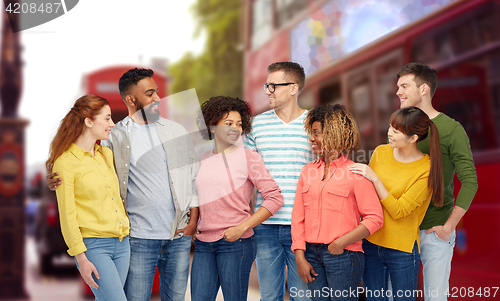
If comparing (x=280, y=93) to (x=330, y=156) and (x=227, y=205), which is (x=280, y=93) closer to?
(x=330, y=156)

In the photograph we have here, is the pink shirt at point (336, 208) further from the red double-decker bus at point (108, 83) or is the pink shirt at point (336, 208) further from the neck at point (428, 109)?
the red double-decker bus at point (108, 83)

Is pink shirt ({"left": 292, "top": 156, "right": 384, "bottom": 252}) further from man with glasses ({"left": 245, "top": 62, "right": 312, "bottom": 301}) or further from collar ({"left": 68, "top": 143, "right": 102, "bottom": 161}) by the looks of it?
collar ({"left": 68, "top": 143, "right": 102, "bottom": 161})

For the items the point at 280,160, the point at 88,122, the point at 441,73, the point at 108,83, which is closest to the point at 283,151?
the point at 280,160

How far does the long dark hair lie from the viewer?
223 centimetres

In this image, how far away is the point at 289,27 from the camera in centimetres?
586

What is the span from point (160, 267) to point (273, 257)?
59 centimetres

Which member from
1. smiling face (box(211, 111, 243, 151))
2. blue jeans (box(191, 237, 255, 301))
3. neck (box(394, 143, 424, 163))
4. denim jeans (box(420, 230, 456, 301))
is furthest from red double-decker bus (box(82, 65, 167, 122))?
denim jeans (box(420, 230, 456, 301))

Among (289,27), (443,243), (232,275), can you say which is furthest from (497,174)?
(289,27)

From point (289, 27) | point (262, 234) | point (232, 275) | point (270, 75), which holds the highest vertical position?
point (289, 27)

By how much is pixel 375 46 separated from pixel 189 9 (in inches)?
490

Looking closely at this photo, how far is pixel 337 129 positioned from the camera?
2.17 metres

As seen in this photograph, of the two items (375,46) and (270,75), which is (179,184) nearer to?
(270,75)

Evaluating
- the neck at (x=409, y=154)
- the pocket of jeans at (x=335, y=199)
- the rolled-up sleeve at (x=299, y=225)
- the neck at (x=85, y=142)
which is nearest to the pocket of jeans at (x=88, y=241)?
the neck at (x=85, y=142)

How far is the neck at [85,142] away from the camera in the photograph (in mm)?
2201
